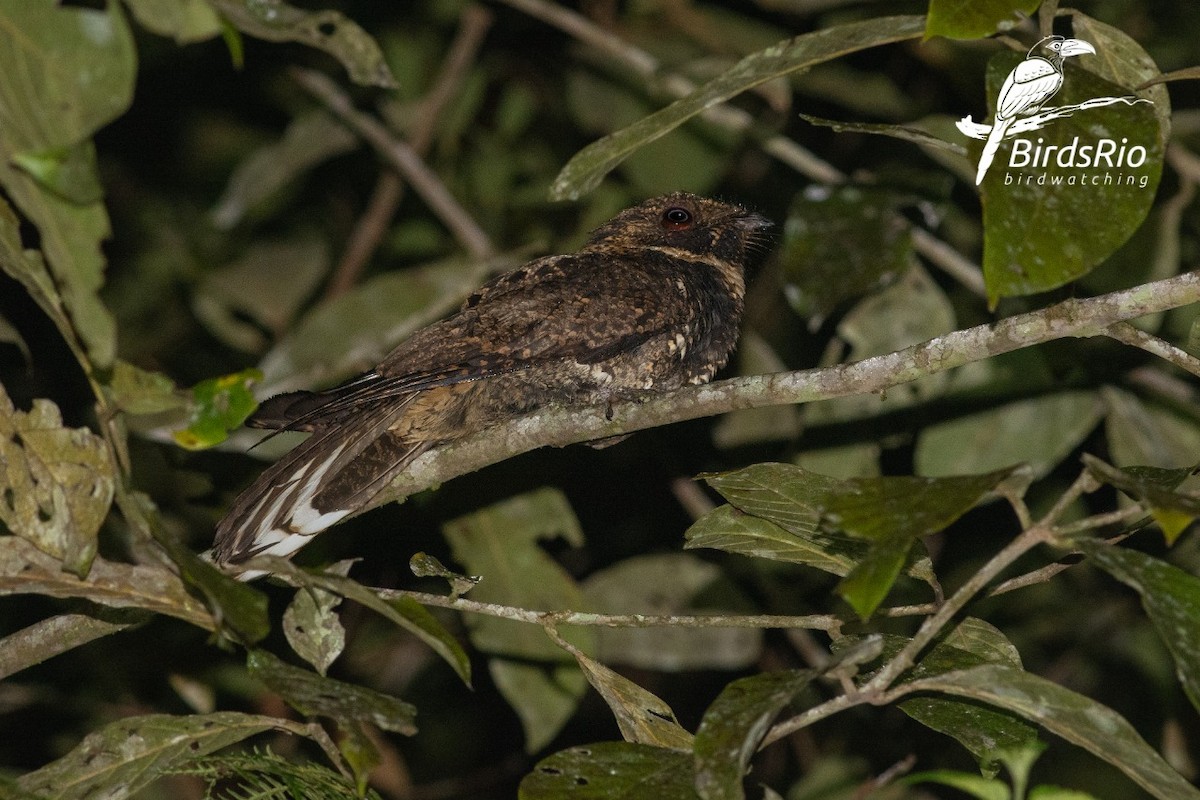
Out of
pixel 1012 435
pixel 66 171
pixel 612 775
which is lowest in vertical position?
pixel 1012 435

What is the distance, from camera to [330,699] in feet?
6.08

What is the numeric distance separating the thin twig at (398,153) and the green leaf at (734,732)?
3144 mm

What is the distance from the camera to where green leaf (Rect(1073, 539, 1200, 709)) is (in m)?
1.62

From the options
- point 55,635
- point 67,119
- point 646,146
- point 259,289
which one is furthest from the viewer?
point 259,289

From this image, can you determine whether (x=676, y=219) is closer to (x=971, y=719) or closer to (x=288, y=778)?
(x=971, y=719)

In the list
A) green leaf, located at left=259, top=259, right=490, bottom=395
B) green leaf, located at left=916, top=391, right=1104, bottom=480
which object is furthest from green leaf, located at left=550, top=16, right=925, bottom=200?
green leaf, located at left=259, top=259, right=490, bottom=395

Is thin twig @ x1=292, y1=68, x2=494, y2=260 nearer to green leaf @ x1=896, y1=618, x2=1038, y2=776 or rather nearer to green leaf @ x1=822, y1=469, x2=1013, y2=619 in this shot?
green leaf @ x1=896, y1=618, x2=1038, y2=776

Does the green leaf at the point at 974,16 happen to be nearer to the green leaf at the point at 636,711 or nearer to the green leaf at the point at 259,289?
the green leaf at the point at 636,711

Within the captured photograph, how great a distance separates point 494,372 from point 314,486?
547 millimetres

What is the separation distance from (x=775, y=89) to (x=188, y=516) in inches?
95.7

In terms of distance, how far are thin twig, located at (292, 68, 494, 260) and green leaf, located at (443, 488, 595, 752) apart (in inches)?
46.8

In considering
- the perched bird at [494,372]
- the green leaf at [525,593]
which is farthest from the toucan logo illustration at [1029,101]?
the green leaf at [525,593]

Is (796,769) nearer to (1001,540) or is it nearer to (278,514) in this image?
(1001,540)

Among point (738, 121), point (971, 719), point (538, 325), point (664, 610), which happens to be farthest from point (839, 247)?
point (971, 719)
